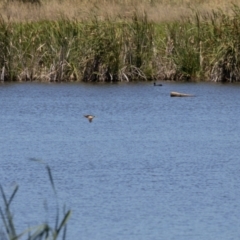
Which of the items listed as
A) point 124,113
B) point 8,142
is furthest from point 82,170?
point 124,113

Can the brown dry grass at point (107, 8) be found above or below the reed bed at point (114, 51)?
below

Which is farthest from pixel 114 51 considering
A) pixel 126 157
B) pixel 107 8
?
pixel 107 8

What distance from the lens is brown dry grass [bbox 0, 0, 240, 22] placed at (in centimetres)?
2877

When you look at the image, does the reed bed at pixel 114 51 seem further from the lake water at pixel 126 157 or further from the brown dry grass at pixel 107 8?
the brown dry grass at pixel 107 8

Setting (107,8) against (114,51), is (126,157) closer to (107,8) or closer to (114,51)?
(114,51)

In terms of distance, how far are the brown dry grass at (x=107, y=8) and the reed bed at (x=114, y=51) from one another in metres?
5.40

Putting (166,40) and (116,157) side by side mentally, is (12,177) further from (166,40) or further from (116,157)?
(166,40)

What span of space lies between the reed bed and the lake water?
0.61 metres

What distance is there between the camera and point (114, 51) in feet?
69.7

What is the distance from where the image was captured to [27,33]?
2159 centimetres

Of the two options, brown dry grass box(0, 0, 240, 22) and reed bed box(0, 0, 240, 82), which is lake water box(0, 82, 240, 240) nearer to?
reed bed box(0, 0, 240, 82)

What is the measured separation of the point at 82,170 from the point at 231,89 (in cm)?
831

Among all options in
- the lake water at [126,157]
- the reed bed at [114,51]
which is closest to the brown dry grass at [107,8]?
the reed bed at [114,51]

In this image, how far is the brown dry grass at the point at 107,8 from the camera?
94.4ft
